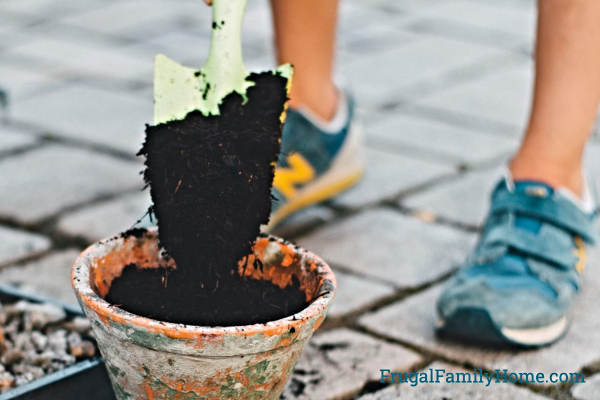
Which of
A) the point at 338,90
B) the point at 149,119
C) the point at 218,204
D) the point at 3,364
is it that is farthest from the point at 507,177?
the point at 149,119

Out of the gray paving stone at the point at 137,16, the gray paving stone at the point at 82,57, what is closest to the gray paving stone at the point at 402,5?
the gray paving stone at the point at 137,16

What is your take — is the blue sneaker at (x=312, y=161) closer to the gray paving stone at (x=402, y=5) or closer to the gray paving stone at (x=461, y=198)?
the gray paving stone at (x=461, y=198)

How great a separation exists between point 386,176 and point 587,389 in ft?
3.41

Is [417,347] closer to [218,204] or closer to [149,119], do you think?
[218,204]

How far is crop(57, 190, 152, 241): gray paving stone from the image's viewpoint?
6.62 ft

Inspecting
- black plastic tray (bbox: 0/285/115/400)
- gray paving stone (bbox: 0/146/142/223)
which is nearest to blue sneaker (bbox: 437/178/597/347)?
black plastic tray (bbox: 0/285/115/400)

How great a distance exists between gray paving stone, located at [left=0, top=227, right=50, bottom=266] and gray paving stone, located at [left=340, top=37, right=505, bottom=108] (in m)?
1.31

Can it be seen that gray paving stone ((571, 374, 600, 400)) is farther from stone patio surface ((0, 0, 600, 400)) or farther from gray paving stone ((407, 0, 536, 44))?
gray paving stone ((407, 0, 536, 44))

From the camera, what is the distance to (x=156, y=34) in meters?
3.58

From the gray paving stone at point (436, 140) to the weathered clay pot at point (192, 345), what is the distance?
136 cm

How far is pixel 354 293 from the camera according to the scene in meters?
1.77

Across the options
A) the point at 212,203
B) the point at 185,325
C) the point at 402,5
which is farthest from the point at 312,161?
the point at 402,5

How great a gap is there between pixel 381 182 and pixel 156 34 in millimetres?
1583

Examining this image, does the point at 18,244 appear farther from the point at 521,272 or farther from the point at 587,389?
the point at 587,389
